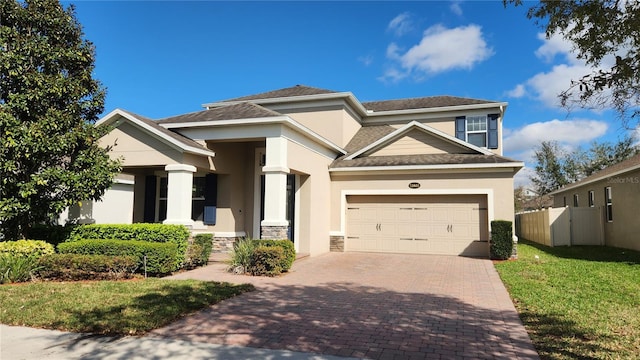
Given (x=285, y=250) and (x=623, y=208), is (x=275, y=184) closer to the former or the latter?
(x=285, y=250)

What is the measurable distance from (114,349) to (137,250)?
17.9 ft

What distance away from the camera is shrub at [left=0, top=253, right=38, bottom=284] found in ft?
30.9

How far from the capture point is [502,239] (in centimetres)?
1410

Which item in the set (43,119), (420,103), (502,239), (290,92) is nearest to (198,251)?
(43,119)

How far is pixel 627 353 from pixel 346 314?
391 centimetres

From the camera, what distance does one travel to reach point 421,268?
41.0 ft

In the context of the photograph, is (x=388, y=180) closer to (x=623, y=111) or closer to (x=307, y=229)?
(x=307, y=229)

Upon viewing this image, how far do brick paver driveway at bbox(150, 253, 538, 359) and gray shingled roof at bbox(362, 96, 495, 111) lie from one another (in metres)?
11.2

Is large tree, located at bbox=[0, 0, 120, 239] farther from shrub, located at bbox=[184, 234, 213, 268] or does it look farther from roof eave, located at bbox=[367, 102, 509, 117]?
roof eave, located at bbox=[367, 102, 509, 117]

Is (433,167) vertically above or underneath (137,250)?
above

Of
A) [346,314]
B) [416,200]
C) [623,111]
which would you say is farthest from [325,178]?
[623,111]

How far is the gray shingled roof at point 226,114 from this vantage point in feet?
43.0

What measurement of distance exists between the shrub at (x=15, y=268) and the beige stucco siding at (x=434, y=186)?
399 inches

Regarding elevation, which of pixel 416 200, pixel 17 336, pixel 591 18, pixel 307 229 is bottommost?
pixel 17 336
